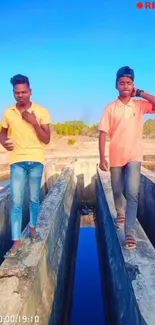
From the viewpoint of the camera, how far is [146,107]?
136 inches

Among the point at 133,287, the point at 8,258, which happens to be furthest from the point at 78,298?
the point at 133,287

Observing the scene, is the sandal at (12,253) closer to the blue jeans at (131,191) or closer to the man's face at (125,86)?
the blue jeans at (131,191)

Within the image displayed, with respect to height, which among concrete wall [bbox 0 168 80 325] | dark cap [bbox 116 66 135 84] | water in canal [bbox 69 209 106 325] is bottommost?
water in canal [bbox 69 209 106 325]

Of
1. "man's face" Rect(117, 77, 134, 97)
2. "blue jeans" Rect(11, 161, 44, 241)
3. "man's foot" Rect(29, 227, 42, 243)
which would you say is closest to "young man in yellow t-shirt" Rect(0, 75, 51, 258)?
"blue jeans" Rect(11, 161, 44, 241)

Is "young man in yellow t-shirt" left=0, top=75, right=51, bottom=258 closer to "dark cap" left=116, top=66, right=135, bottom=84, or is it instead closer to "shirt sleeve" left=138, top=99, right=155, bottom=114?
"dark cap" left=116, top=66, right=135, bottom=84

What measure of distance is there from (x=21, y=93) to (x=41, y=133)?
43 cm

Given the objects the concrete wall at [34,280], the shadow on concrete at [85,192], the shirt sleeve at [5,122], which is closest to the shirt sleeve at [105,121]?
the shirt sleeve at [5,122]

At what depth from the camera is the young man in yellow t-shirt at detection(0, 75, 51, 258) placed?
3080mm

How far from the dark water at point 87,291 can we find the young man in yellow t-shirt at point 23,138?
2.53 metres

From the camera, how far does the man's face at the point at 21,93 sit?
3055mm

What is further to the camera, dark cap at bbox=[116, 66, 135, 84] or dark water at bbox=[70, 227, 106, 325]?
dark water at bbox=[70, 227, 106, 325]

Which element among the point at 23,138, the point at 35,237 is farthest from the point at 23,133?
the point at 35,237

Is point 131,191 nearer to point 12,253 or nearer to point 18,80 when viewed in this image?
point 12,253

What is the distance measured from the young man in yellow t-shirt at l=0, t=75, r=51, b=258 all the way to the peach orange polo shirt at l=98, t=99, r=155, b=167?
2.27ft
